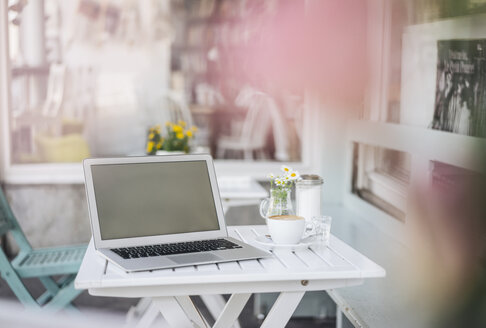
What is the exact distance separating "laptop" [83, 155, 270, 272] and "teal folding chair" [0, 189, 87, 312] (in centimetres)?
105

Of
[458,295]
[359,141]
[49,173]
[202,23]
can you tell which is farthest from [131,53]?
[458,295]

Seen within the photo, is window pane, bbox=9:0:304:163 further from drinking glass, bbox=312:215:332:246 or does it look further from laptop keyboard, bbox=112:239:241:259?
laptop keyboard, bbox=112:239:241:259

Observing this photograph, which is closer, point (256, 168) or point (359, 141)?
point (359, 141)

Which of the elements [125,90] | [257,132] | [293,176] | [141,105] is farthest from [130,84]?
[293,176]

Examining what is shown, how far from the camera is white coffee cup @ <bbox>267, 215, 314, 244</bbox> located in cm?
189

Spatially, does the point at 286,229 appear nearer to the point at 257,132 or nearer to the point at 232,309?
the point at 232,309

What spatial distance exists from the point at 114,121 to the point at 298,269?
4.03m

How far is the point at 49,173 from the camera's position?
482 cm

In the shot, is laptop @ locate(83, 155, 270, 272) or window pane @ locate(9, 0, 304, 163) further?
window pane @ locate(9, 0, 304, 163)

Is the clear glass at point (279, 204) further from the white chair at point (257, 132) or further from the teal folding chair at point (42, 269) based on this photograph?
the white chair at point (257, 132)

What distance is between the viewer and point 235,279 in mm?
1582

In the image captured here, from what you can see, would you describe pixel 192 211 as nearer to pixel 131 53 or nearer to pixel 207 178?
pixel 207 178

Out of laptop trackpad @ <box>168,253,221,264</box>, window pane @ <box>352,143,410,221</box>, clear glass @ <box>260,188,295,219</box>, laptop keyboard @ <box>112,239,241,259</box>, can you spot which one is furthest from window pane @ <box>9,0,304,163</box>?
laptop trackpad @ <box>168,253,221,264</box>

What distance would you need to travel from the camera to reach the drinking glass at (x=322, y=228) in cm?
197
